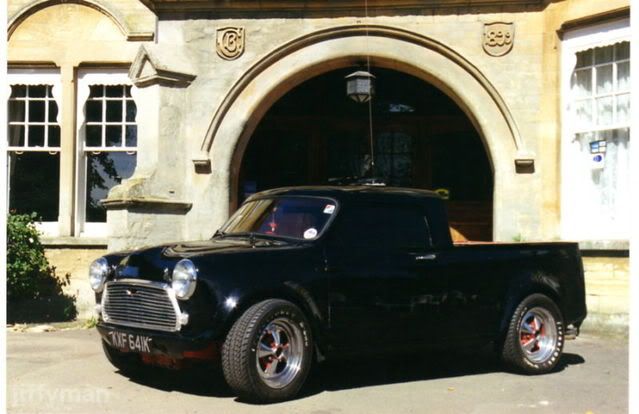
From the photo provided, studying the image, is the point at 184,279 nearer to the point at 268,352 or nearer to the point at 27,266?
the point at 268,352

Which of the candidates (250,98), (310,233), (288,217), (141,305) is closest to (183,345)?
(141,305)

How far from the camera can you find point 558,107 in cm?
1141

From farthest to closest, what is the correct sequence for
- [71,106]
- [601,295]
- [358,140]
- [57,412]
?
[358,140], [71,106], [601,295], [57,412]

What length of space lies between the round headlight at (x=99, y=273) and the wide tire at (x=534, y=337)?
3475 mm

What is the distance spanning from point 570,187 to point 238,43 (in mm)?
4825

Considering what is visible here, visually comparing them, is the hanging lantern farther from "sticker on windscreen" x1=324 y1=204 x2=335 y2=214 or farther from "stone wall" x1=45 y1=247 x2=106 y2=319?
"sticker on windscreen" x1=324 y1=204 x2=335 y2=214

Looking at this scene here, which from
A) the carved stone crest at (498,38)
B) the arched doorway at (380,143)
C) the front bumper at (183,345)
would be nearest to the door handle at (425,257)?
the front bumper at (183,345)

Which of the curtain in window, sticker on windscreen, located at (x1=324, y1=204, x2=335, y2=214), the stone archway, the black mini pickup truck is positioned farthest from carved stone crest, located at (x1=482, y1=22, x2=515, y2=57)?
sticker on windscreen, located at (x1=324, y1=204, x2=335, y2=214)

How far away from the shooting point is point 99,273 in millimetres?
7035

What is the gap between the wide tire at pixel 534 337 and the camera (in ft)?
25.2

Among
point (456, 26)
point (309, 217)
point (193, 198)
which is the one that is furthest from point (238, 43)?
point (309, 217)

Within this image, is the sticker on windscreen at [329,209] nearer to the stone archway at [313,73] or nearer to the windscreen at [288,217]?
the windscreen at [288,217]

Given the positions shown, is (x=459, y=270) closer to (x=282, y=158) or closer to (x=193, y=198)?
(x=193, y=198)

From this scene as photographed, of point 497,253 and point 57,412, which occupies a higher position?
point 497,253
